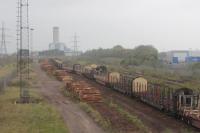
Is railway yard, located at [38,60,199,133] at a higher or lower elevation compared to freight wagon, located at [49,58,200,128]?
lower

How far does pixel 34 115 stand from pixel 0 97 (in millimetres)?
13607

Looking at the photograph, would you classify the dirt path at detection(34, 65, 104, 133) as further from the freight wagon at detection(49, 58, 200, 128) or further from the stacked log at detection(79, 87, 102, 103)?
the freight wagon at detection(49, 58, 200, 128)

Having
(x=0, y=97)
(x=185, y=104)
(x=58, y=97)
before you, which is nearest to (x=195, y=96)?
(x=185, y=104)

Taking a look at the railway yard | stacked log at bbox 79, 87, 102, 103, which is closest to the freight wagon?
the railway yard

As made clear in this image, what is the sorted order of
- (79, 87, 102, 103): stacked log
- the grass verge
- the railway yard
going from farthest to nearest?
(79, 87, 102, 103): stacked log → the railway yard → the grass verge

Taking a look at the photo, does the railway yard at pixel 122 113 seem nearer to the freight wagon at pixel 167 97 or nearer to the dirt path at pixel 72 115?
the dirt path at pixel 72 115

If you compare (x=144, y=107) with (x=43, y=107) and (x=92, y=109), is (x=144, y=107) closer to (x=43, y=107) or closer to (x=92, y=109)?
(x=92, y=109)

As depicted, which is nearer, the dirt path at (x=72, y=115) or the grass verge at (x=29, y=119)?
the grass verge at (x=29, y=119)

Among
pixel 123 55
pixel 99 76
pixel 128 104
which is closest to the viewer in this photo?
pixel 128 104

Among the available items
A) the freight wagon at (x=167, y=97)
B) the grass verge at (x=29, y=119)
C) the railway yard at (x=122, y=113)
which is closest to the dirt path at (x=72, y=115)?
the railway yard at (x=122, y=113)

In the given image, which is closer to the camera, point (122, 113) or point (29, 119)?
point (29, 119)

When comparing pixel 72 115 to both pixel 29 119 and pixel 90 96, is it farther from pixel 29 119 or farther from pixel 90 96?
pixel 90 96

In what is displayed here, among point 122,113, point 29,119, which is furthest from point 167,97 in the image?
point 29,119

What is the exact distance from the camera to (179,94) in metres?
29.6
